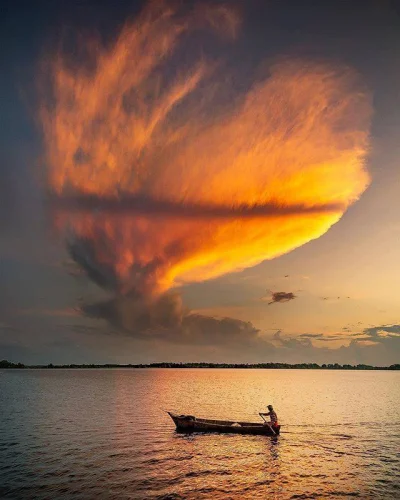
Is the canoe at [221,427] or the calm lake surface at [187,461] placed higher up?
the canoe at [221,427]

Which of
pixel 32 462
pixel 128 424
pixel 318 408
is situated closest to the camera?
pixel 32 462

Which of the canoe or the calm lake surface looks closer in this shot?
the calm lake surface

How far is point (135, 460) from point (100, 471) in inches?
165

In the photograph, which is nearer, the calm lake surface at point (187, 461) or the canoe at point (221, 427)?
the calm lake surface at point (187, 461)

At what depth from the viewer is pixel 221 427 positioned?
44812mm

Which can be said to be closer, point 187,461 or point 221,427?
point 187,461

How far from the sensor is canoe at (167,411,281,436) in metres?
43.7

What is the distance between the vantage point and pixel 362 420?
60.6 meters

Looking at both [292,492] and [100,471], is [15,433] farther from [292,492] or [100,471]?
[292,492]

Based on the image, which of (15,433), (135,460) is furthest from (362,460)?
(15,433)

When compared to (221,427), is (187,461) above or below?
below

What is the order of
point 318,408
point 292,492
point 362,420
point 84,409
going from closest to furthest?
point 292,492
point 362,420
point 84,409
point 318,408

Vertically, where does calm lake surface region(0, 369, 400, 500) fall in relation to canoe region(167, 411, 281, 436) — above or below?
below

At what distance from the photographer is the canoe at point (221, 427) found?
43.7m
